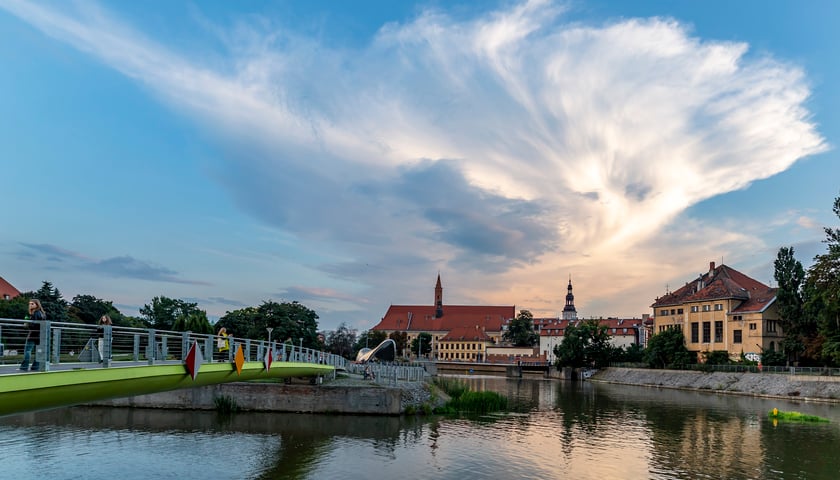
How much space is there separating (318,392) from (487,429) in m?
11.6

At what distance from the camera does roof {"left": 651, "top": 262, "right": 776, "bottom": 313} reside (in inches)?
3696

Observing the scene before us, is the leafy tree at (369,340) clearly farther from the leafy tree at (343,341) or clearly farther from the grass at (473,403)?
the grass at (473,403)

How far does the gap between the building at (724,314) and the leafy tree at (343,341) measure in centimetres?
7436

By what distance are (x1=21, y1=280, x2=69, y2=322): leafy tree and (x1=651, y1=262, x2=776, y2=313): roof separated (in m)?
93.6

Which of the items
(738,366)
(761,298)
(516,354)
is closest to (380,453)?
(738,366)

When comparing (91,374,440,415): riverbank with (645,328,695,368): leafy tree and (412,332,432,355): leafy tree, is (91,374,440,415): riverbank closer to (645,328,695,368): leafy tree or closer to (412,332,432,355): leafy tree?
(645,328,695,368): leafy tree

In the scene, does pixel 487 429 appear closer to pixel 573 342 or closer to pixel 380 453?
pixel 380 453

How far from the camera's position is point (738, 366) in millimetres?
81062

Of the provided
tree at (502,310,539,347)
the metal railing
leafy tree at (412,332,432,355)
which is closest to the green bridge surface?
the metal railing

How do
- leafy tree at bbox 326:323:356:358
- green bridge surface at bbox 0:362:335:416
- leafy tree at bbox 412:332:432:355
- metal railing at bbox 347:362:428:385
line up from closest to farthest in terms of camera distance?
green bridge surface at bbox 0:362:335:416 < metal railing at bbox 347:362:428:385 < leafy tree at bbox 326:323:356:358 < leafy tree at bbox 412:332:432:355

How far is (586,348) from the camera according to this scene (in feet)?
372

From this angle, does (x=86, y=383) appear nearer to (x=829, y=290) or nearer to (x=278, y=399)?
(x=278, y=399)

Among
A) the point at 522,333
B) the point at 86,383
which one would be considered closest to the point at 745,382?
the point at 86,383

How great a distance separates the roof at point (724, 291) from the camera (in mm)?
93875
